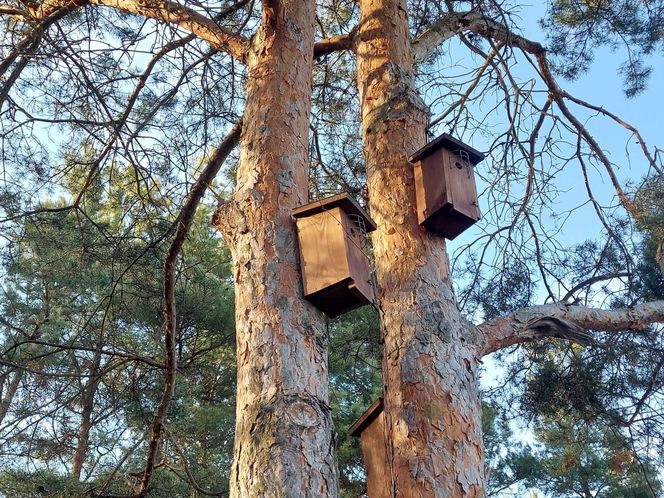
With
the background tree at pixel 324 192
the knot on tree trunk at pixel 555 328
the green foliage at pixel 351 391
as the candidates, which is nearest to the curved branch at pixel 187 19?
the background tree at pixel 324 192

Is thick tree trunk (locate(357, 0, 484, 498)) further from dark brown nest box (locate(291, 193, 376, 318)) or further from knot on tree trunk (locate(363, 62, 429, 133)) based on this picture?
dark brown nest box (locate(291, 193, 376, 318))

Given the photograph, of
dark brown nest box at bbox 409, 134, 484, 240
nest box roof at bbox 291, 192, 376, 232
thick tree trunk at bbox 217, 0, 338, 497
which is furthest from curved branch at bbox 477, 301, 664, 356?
thick tree trunk at bbox 217, 0, 338, 497

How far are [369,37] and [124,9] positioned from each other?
46.4 inches

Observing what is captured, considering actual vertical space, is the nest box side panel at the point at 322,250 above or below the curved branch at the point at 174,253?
→ below

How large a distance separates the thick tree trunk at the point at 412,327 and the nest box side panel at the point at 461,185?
0.17 m

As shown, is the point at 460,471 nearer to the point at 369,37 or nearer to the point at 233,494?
the point at 233,494

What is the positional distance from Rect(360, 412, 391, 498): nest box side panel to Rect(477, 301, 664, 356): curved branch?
51 cm

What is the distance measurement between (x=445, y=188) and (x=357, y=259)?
0.58 metres

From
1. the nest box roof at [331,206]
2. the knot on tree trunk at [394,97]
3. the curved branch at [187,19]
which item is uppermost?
the curved branch at [187,19]

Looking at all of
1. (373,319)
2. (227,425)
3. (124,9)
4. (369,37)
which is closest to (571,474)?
(227,425)

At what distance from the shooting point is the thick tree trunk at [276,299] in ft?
6.48

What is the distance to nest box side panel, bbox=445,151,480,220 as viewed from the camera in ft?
9.32

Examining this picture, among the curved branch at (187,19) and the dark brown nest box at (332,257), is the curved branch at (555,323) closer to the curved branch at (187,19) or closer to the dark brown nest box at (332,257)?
the dark brown nest box at (332,257)

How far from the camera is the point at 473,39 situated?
17.0 ft
